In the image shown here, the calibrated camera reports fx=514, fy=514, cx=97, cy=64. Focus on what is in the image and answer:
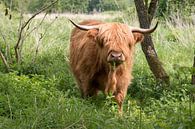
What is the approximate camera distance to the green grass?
15.1 feet

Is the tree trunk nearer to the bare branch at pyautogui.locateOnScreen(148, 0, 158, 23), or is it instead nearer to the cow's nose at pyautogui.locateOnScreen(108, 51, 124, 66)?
the bare branch at pyautogui.locateOnScreen(148, 0, 158, 23)

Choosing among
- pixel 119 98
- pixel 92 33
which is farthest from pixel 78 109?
pixel 92 33

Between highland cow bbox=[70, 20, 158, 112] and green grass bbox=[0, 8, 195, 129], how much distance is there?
0.21 meters

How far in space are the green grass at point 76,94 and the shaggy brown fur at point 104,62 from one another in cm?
21

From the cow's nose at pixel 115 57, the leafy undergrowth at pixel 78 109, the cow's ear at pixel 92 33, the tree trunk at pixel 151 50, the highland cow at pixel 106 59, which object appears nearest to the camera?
the leafy undergrowth at pixel 78 109

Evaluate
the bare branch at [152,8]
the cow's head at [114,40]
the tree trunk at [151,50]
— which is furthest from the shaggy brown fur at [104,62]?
the bare branch at [152,8]

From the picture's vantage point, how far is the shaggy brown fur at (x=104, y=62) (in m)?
6.45

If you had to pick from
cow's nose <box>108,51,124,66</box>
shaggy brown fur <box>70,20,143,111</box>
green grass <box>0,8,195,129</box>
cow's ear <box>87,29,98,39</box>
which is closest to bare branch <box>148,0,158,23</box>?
green grass <box>0,8,195,129</box>

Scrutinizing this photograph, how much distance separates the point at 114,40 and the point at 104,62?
0.34m

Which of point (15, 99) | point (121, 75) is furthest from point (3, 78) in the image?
point (121, 75)

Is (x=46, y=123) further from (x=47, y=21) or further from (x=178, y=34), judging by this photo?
(x=47, y=21)

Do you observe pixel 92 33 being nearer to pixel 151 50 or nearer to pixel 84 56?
pixel 84 56

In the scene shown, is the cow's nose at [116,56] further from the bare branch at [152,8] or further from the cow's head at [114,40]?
the bare branch at [152,8]

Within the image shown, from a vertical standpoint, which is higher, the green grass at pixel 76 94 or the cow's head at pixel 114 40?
the cow's head at pixel 114 40
